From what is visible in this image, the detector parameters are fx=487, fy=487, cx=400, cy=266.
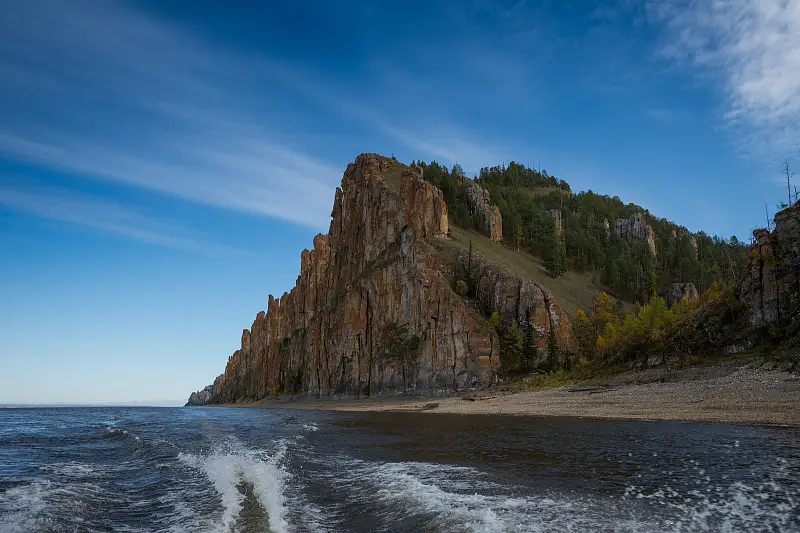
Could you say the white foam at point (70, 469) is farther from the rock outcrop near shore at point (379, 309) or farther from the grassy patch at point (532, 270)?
the grassy patch at point (532, 270)

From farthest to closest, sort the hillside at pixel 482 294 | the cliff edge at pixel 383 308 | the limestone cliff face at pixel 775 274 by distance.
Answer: the cliff edge at pixel 383 308 → the hillside at pixel 482 294 → the limestone cliff face at pixel 775 274

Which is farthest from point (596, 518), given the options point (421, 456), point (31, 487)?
point (31, 487)

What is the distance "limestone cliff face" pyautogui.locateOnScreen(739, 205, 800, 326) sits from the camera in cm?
4347

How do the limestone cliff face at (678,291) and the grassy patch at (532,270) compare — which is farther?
the limestone cliff face at (678,291)

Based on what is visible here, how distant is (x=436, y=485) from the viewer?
609 inches

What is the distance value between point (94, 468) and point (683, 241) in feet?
575

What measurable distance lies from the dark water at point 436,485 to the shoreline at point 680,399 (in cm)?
388

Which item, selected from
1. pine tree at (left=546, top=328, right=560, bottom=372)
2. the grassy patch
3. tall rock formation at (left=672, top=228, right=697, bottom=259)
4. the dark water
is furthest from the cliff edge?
tall rock formation at (left=672, top=228, right=697, bottom=259)

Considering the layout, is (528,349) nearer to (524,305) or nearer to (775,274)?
(524,305)

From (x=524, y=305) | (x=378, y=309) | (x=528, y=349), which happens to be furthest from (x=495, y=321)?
(x=378, y=309)

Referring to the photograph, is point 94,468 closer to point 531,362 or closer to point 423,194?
point 531,362

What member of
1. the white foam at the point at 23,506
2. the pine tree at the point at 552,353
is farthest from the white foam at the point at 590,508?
the pine tree at the point at 552,353

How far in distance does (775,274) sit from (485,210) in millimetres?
100968

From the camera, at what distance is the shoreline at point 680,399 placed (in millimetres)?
28562
